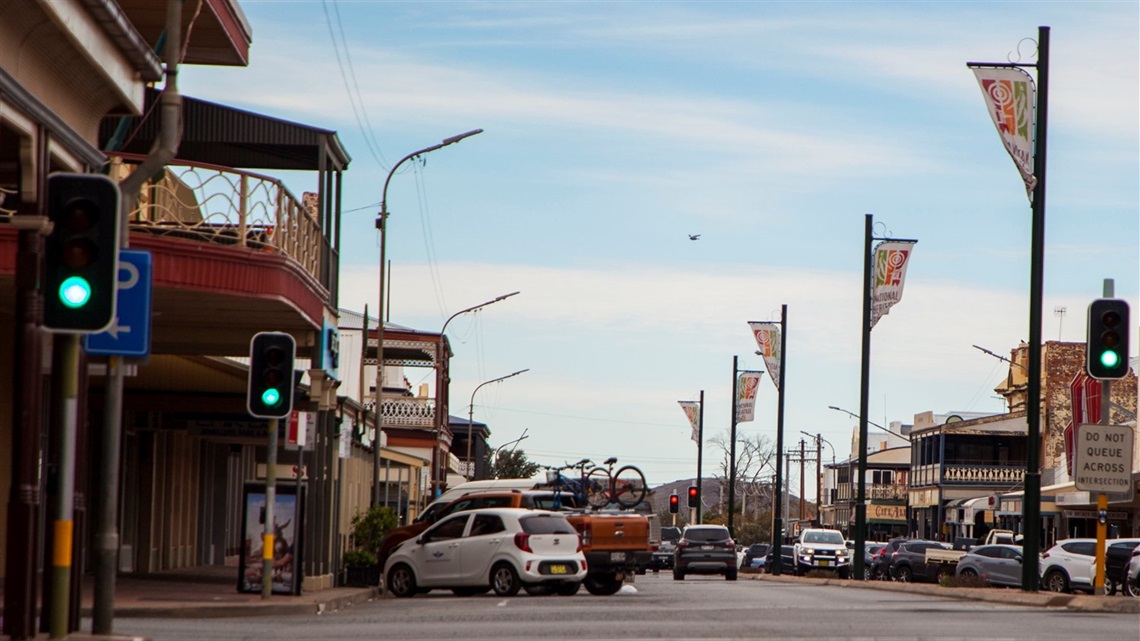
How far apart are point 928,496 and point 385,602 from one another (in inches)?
2750

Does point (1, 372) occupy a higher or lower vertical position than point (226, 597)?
higher

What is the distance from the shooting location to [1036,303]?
2783 cm

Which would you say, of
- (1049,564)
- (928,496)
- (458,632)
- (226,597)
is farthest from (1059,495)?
(458,632)

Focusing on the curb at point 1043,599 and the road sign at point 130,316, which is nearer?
the road sign at point 130,316

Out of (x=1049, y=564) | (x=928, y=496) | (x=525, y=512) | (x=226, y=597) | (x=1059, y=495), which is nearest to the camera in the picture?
(x=226, y=597)

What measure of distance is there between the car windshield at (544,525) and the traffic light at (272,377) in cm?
740

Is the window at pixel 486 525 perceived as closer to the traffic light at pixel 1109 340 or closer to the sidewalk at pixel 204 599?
the sidewalk at pixel 204 599

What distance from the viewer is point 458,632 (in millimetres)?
17234

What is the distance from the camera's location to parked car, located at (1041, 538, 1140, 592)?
128 feet

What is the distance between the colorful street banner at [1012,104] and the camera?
87.5 feet

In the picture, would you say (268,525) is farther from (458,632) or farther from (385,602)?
(458,632)

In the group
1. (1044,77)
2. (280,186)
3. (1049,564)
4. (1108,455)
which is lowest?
(1049,564)

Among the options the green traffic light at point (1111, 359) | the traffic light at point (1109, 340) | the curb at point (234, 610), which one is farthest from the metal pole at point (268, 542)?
the green traffic light at point (1111, 359)

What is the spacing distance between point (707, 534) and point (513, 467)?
63.2 metres
